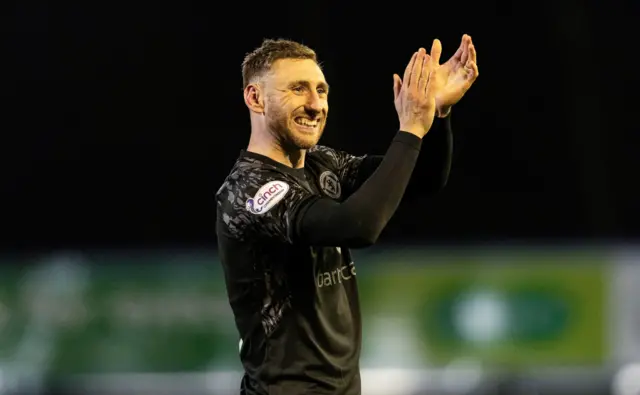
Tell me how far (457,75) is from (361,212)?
19.2 inches

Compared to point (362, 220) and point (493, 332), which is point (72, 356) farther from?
point (362, 220)

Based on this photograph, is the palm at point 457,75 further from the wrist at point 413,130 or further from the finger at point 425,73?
the wrist at point 413,130

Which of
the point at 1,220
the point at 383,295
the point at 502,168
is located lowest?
the point at 383,295

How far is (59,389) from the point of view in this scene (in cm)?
497

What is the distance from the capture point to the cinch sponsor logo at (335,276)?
171cm

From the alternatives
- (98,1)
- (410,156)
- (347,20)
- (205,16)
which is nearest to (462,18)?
(347,20)

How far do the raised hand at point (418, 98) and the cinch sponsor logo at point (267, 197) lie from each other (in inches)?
10.1

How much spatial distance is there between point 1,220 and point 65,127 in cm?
70

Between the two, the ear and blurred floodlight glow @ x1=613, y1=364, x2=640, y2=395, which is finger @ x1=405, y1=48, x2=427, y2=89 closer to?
the ear

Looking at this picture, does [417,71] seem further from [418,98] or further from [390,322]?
[390,322]

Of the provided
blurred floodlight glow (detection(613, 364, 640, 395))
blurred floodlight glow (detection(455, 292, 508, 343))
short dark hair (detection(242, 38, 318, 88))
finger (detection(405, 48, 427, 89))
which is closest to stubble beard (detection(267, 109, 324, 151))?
short dark hair (detection(242, 38, 318, 88))

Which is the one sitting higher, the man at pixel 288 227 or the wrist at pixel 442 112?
the wrist at pixel 442 112

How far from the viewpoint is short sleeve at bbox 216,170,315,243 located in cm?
157

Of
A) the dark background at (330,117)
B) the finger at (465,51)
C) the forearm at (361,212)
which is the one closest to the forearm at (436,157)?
the finger at (465,51)
